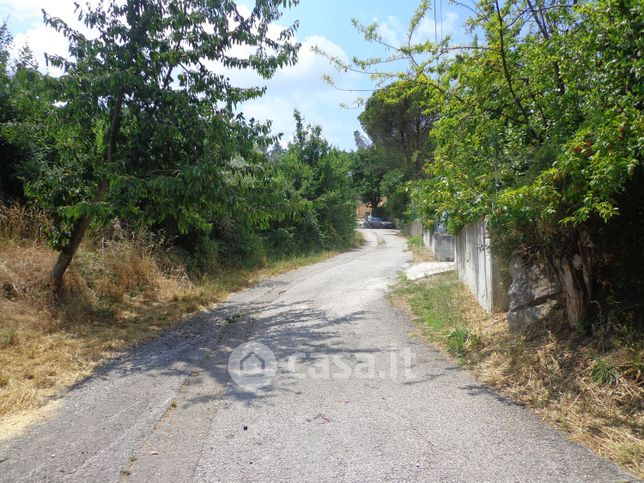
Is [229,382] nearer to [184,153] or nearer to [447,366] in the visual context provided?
[447,366]

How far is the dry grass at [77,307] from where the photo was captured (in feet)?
17.9

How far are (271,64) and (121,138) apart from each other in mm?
2930

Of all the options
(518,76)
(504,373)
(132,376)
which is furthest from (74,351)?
(518,76)

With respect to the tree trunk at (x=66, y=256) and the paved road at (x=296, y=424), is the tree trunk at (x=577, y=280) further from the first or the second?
the tree trunk at (x=66, y=256)

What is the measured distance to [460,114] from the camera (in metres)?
6.32

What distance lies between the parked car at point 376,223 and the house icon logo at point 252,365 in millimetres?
43039

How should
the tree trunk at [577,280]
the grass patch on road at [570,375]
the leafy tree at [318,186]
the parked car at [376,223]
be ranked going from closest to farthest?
the grass patch on road at [570,375] → the tree trunk at [577,280] → the leafy tree at [318,186] → the parked car at [376,223]

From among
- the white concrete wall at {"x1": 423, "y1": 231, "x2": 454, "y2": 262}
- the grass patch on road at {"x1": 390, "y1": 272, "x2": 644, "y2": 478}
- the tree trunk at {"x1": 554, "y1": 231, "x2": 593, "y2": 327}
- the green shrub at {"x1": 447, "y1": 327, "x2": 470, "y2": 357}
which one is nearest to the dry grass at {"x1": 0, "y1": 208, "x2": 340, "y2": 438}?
the green shrub at {"x1": 447, "y1": 327, "x2": 470, "y2": 357}

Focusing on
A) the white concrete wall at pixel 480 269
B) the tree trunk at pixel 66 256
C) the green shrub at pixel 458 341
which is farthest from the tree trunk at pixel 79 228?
the white concrete wall at pixel 480 269

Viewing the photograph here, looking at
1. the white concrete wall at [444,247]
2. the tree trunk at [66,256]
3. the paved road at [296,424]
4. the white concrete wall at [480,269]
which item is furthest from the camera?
the white concrete wall at [444,247]

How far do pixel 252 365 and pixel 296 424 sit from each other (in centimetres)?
198

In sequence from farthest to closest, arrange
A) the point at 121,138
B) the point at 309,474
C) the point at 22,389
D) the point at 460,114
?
1. the point at 121,138
2. the point at 460,114
3. the point at 22,389
4. the point at 309,474

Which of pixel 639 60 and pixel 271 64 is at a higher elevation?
pixel 271 64

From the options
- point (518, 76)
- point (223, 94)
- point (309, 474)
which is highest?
point (223, 94)
